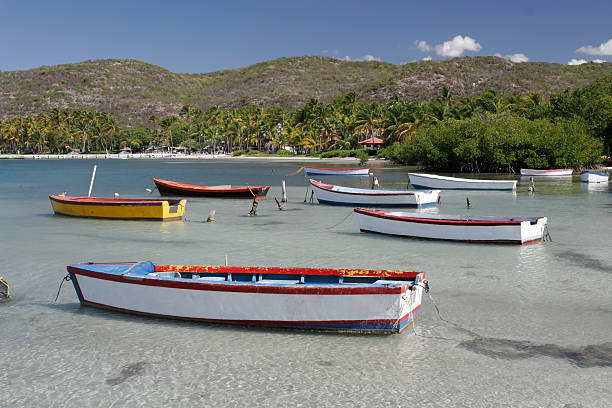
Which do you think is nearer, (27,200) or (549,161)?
(27,200)

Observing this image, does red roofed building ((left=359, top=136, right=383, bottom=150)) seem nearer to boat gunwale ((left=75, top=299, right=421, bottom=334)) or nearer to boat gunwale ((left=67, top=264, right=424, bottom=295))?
boat gunwale ((left=75, top=299, right=421, bottom=334))

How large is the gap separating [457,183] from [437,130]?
32.6 m

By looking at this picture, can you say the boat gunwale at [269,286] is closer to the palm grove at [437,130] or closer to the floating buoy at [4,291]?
the floating buoy at [4,291]

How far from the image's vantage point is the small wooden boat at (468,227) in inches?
858

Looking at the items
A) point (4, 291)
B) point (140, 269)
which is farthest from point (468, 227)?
point (4, 291)

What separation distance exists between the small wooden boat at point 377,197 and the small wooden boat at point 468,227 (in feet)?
37.3

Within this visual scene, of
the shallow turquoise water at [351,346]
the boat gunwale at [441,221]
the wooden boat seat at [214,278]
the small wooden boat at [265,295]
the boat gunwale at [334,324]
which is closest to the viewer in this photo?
the shallow turquoise water at [351,346]

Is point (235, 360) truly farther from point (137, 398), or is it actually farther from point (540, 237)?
point (540, 237)

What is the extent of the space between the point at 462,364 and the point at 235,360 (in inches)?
174

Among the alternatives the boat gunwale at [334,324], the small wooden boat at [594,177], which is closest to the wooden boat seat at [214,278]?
the boat gunwale at [334,324]

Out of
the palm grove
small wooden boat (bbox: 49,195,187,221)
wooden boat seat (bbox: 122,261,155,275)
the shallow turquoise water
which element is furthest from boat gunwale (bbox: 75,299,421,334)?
the palm grove

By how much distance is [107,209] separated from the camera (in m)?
31.5

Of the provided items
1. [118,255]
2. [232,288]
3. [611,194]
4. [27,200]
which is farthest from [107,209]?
[611,194]

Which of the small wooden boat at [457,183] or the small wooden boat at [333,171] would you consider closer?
the small wooden boat at [457,183]
